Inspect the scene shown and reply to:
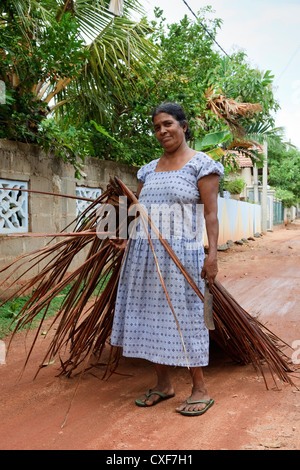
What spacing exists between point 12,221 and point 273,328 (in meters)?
2.85

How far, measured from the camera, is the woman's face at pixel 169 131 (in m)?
2.40

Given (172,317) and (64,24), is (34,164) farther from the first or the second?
(172,317)

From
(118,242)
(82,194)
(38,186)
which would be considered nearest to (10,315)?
(38,186)

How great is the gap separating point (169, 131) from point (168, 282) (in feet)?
2.61

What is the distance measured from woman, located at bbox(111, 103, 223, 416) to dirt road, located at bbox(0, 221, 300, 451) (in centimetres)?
15

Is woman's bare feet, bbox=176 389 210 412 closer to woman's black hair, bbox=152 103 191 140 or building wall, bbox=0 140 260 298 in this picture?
woman's black hair, bbox=152 103 191 140

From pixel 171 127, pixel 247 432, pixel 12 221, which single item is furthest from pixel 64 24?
pixel 247 432

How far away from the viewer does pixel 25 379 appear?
9.24 ft

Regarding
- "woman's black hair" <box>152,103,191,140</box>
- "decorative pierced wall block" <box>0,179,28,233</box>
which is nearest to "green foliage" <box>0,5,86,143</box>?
"decorative pierced wall block" <box>0,179,28,233</box>

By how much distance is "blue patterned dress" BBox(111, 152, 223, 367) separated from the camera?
2.29 m

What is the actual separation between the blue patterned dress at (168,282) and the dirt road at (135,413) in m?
0.30

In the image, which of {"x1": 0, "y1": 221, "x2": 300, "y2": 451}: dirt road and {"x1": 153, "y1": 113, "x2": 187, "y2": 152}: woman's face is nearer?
{"x1": 0, "y1": 221, "x2": 300, "y2": 451}: dirt road

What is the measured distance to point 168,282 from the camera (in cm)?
232

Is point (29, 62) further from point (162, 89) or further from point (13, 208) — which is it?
point (162, 89)
